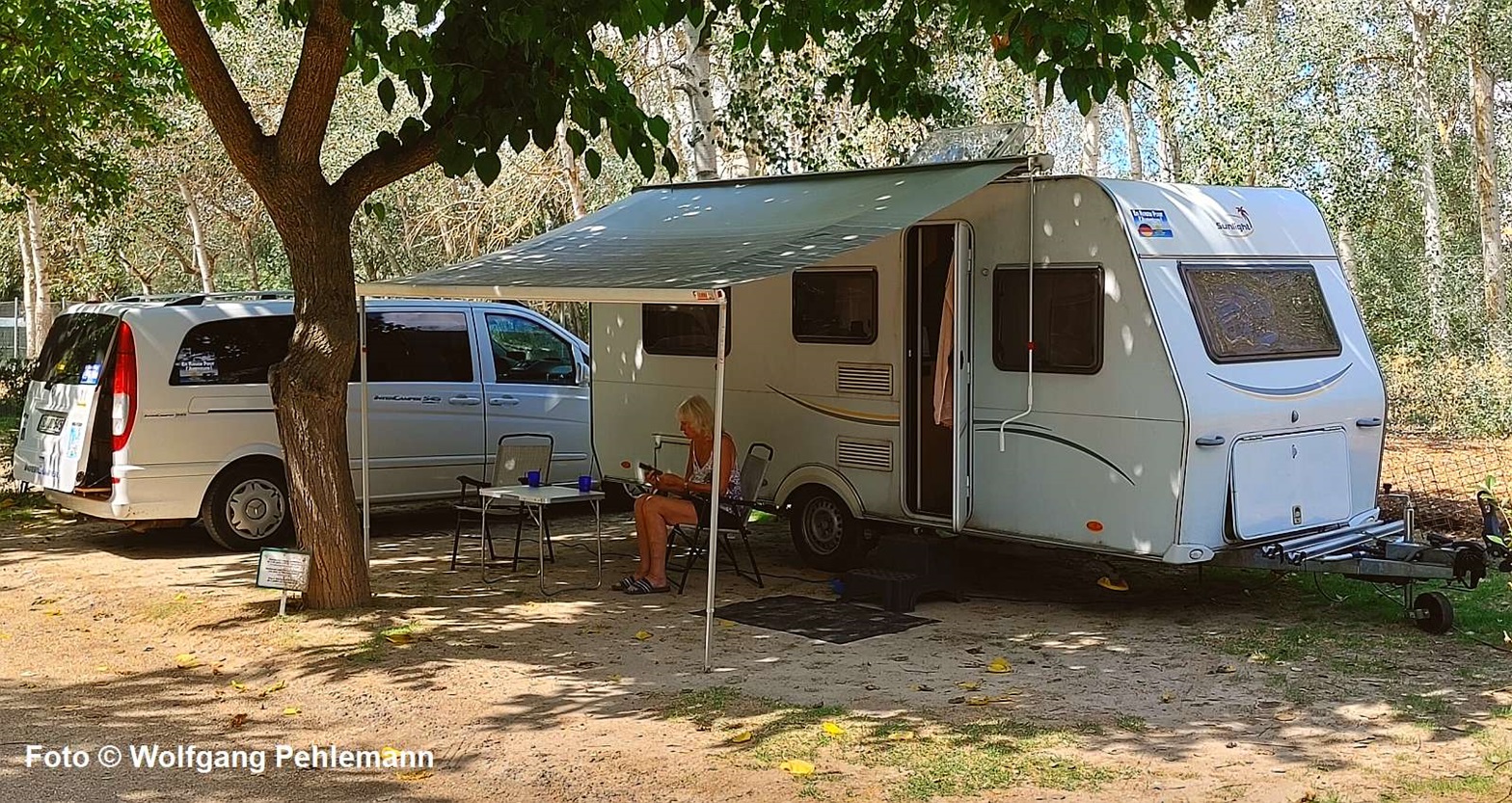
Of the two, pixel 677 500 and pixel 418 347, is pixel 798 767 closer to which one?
pixel 677 500

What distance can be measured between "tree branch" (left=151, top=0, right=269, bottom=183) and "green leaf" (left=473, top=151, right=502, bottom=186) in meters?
1.74

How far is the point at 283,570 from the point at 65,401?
2.86 m

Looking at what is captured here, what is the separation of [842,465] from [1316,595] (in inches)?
108

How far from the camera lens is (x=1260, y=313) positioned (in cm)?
796

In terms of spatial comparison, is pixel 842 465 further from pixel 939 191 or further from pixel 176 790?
pixel 176 790

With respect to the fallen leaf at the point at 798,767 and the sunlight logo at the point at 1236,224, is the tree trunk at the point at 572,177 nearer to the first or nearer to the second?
the sunlight logo at the point at 1236,224

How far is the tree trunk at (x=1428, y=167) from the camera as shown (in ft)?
53.5

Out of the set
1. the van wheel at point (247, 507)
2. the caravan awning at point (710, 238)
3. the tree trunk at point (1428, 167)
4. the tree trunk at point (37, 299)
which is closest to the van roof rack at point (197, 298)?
the van wheel at point (247, 507)

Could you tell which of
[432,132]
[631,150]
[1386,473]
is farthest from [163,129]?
[1386,473]

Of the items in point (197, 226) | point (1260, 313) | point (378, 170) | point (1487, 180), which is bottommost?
point (1260, 313)

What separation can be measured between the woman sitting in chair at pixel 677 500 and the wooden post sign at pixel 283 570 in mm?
1829

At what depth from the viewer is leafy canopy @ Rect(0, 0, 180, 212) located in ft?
39.9

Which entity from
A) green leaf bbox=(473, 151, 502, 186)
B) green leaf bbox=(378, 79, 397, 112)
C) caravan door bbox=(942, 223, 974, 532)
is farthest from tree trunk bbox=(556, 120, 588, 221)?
green leaf bbox=(473, 151, 502, 186)

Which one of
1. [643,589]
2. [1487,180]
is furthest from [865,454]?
[1487,180]
